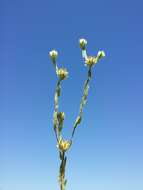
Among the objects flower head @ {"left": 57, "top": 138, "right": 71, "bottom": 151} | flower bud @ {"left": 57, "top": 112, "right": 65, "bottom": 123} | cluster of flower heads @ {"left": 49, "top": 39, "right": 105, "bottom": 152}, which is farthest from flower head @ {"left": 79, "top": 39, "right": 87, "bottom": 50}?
flower head @ {"left": 57, "top": 138, "right": 71, "bottom": 151}

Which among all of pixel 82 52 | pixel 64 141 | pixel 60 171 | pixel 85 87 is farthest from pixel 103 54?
pixel 60 171

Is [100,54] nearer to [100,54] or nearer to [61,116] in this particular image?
[100,54]

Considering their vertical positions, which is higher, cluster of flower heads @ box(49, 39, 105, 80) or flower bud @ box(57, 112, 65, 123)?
cluster of flower heads @ box(49, 39, 105, 80)

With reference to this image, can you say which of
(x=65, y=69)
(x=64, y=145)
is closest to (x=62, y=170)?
(x=64, y=145)

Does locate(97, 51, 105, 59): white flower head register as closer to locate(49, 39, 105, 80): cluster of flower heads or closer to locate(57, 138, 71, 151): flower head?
locate(49, 39, 105, 80): cluster of flower heads

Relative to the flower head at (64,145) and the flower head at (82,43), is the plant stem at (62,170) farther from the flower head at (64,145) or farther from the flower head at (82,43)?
the flower head at (82,43)

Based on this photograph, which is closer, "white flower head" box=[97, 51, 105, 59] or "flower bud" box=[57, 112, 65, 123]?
"flower bud" box=[57, 112, 65, 123]

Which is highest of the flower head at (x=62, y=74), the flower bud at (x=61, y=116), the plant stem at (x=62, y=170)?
the flower head at (x=62, y=74)

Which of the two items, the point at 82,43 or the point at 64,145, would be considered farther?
the point at 82,43

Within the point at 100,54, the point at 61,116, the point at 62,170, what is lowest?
the point at 62,170

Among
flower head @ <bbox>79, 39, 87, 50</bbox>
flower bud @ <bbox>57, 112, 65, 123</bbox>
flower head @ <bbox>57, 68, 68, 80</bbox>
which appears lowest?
flower bud @ <bbox>57, 112, 65, 123</bbox>

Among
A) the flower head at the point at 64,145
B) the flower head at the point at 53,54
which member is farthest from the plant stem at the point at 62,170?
the flower head at the point at 53,54
